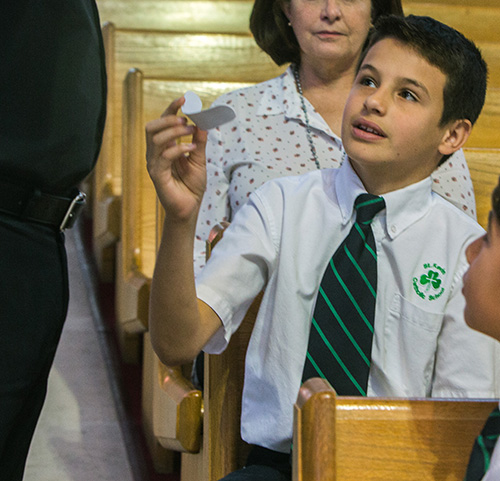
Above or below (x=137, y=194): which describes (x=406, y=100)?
above

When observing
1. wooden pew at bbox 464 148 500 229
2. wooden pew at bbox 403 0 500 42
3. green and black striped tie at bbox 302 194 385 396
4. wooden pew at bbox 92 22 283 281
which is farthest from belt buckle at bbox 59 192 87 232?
wooden pew at bbox 403 0 500 42

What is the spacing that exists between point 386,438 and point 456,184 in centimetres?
66

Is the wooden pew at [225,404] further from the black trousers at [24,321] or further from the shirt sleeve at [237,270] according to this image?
the black trousers at [24,321]

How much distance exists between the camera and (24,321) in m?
0.80

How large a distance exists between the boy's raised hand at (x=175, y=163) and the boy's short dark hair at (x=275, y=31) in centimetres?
64

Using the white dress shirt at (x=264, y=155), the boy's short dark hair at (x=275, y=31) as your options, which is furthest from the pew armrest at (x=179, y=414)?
the boy's short dark hair at (x=275, y=31)

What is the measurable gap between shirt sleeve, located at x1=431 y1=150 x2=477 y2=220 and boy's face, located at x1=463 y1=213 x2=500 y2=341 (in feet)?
1.94

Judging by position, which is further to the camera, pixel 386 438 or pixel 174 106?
pixel 174 106

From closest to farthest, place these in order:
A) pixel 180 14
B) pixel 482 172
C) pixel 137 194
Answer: pixel 482 172 → pixel 137 194 → pixel 180 14

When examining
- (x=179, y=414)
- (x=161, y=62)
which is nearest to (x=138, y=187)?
(x=161, y=62)

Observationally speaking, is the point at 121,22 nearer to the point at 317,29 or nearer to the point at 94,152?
the point at 317,29

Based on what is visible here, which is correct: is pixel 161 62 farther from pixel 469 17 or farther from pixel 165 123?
pixel 165 123

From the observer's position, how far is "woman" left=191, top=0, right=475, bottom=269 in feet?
3.87

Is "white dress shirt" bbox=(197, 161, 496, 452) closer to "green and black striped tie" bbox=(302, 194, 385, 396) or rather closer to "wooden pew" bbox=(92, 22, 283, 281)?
"green and black striped tie" bbox=(302, 194, 385, 396)
